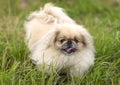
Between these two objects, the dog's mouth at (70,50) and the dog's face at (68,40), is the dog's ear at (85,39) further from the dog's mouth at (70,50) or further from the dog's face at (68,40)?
the dog's mouth at (70,50)

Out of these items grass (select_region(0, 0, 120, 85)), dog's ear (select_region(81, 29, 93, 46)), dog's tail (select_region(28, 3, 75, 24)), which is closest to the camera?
grass (select_region(0, 0, 120, 85))

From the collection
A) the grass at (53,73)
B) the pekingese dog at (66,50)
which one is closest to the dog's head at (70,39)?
the pekingese dog at (66,50)

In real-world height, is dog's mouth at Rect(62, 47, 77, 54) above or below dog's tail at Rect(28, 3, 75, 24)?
below

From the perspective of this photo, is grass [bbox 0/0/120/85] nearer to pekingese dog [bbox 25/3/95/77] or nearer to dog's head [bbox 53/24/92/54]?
pekingese dog [bbox 25/3/95/77]

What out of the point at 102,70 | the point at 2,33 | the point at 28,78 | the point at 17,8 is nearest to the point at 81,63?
the point at 102,70

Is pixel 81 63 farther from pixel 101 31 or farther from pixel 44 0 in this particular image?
pixel 44 0

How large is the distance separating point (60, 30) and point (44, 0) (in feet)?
8.32

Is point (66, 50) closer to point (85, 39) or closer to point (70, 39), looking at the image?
point (70, 39)

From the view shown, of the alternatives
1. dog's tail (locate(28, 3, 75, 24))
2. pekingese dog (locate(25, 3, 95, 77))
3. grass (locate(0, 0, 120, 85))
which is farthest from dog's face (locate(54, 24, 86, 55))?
dog's tail (locate(28, 3, 75, 24))

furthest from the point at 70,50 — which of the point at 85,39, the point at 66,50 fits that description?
the point at 85,39

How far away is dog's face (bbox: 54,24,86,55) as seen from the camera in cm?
351

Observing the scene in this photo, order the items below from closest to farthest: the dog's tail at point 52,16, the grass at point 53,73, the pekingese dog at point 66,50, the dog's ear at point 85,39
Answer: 1. the grass at point 53,73
2. the pekingese dog at point 66,50
3. the dog's ear at point 85,39
4. the dog's tail at point 52,16

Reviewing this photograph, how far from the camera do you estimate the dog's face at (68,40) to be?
351 cm

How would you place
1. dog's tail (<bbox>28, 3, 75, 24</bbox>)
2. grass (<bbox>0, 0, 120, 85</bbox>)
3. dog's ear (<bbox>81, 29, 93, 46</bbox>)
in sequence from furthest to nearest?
dog's tail (<bbox>28, 3, 75, 24</bbox>)
dog's ear (<bbox>81, 29, 93, 46</bbox>)
grass (<bbox>0, 0, 120, 85</bbox>)
